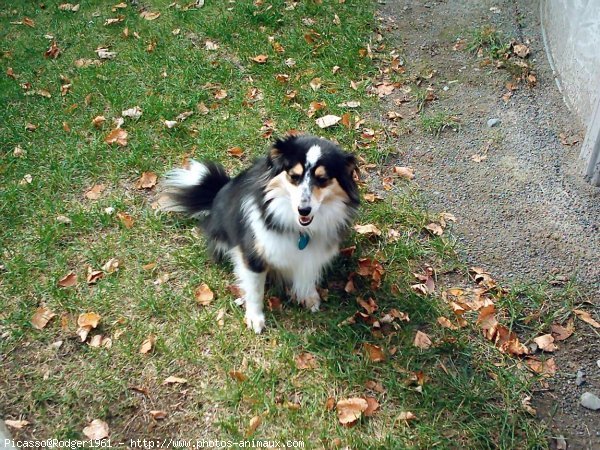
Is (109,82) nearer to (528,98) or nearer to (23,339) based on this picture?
(23,339)

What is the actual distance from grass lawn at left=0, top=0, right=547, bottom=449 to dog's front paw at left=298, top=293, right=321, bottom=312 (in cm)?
4

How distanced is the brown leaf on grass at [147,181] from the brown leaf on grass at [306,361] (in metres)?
1.78

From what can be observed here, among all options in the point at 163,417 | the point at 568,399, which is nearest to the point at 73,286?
the point at 163,417

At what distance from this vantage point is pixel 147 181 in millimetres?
3826

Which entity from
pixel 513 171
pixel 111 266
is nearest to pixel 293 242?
pixel 111 266

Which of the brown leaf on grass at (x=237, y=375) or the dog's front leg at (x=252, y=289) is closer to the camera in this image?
the brown leaf on grass at (x=237, y=375)

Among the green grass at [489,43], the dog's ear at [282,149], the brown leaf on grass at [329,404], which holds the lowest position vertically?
the brown leaf on grass at [329,404]

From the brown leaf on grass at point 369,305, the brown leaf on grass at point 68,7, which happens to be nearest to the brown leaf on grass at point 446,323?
the brown leaf on grass at point 369,305

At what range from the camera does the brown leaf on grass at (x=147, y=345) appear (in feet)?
9.12

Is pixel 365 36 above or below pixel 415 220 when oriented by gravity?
above

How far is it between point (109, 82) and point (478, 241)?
3.51 meters

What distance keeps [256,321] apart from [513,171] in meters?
2.15

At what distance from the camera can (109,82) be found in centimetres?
483

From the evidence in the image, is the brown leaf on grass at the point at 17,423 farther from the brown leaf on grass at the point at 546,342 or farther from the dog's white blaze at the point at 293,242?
the brown leaf on grass at the point at 546,342
